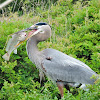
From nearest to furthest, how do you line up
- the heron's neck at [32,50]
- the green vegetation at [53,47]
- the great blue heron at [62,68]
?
the green vegetation at [53,47]
the great blue heron at [62,68]
the heron's neck at [32,50]

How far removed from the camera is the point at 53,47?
206 inches

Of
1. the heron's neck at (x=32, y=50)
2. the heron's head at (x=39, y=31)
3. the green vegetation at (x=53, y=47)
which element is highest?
the heron's head at (x=39, y=31)

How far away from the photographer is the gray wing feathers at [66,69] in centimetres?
404

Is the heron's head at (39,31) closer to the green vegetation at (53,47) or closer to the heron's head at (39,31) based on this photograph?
the heron's head at (39,31)

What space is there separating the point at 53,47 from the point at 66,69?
4.05 ft

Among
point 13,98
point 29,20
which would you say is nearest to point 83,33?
point 29,20

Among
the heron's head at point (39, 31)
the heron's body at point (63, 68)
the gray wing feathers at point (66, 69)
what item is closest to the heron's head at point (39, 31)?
the heron's head at point (39, 31)

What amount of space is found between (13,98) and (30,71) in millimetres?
1162

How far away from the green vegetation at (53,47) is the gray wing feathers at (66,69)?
0.23m

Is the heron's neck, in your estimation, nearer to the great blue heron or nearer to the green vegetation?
the great blue heron

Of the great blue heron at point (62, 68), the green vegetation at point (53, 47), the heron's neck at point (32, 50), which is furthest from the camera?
the heron's neck at point (32, 50)

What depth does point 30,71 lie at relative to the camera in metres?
4.67

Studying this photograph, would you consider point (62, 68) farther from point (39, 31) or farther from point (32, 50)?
point (39, 31)

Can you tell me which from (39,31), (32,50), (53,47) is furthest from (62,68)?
(53,47)
